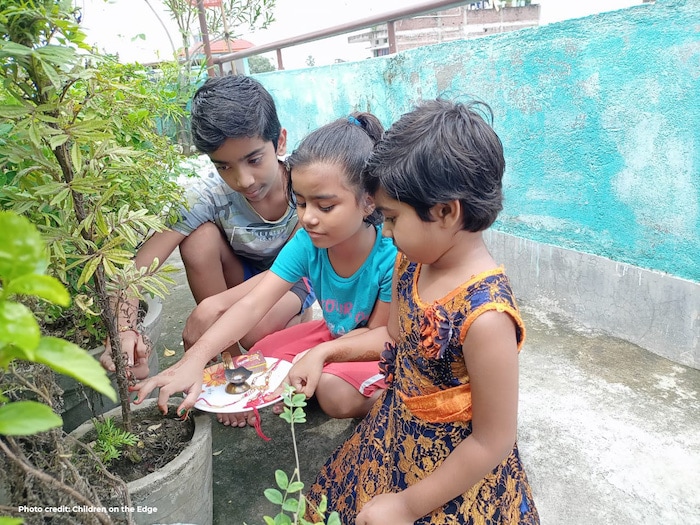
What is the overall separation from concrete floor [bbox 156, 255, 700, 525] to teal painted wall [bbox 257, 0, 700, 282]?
47cm

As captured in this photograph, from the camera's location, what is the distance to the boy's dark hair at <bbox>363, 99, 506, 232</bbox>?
1.10 metres

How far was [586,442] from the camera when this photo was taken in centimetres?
183

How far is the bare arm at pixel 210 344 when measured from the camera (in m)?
1.44

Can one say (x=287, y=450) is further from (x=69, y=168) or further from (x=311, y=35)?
(x=311, y=35)

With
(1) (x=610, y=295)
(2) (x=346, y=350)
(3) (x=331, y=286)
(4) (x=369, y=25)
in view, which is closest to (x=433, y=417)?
(2) (x=346, y=350)

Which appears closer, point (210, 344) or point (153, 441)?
point (153, 441)

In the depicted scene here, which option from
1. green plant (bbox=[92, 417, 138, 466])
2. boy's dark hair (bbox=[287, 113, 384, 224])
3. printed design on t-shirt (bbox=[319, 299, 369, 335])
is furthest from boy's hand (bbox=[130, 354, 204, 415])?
boy's dark hair (bbox=[287, 113, 384, 224])

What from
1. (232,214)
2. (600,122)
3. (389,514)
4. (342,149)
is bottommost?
(389,514)

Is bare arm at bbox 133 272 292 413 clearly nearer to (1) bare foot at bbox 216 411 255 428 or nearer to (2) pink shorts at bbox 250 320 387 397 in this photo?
(2) pink shorts at bbox 250 320 387 397

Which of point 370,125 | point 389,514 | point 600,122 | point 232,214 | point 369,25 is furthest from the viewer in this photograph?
point 369,25

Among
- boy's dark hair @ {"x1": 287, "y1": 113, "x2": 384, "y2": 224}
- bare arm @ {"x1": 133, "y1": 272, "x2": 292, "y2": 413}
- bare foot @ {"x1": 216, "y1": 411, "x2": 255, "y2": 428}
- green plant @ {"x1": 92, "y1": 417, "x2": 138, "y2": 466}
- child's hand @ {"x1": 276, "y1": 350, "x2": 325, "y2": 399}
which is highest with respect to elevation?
boy's dark hair @ {"x1": 287, "y1": 113, "x2": 384, "y2": 224}

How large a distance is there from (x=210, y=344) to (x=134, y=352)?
0.79ft

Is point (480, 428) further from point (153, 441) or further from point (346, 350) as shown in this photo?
point (153, 441)

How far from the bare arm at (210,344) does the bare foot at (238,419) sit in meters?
0.42
